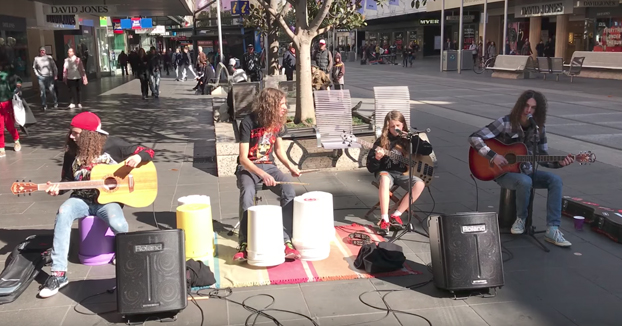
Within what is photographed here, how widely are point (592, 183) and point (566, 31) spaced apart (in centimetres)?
2634

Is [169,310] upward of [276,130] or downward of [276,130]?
downward

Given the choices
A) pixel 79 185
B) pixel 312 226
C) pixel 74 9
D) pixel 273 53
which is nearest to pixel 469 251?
pixel 312 226

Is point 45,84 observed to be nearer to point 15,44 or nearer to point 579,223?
point 15,44

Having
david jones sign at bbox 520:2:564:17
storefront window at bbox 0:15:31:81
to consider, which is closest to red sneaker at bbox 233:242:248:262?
storefront window at bbox 0:15:31:81

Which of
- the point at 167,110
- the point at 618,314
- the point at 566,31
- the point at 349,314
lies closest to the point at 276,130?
the point at 349,314

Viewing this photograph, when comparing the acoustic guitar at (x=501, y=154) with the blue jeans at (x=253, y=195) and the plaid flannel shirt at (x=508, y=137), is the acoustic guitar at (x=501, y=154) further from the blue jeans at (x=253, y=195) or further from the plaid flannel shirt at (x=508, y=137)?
the blue jeans at (x=253, y=195)

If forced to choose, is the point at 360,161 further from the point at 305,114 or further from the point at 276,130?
the point at 276,130

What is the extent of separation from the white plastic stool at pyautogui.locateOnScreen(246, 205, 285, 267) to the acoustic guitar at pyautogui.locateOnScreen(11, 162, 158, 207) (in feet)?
3.18

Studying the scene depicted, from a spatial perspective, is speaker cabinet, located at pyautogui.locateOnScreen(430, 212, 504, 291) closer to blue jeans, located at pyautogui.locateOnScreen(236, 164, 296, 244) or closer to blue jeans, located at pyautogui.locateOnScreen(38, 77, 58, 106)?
blue jeans, located at pyautogui.locateOnScreen(236, 164, 296, 244)

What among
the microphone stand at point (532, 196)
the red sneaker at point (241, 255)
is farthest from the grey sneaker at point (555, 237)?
the red sneaker at point (241, 255)

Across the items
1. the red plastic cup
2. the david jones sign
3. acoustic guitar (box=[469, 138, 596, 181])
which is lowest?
the red plastic cup

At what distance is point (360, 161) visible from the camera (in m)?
9.03

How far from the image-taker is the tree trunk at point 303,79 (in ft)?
31.6

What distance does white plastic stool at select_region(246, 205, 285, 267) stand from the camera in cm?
492
